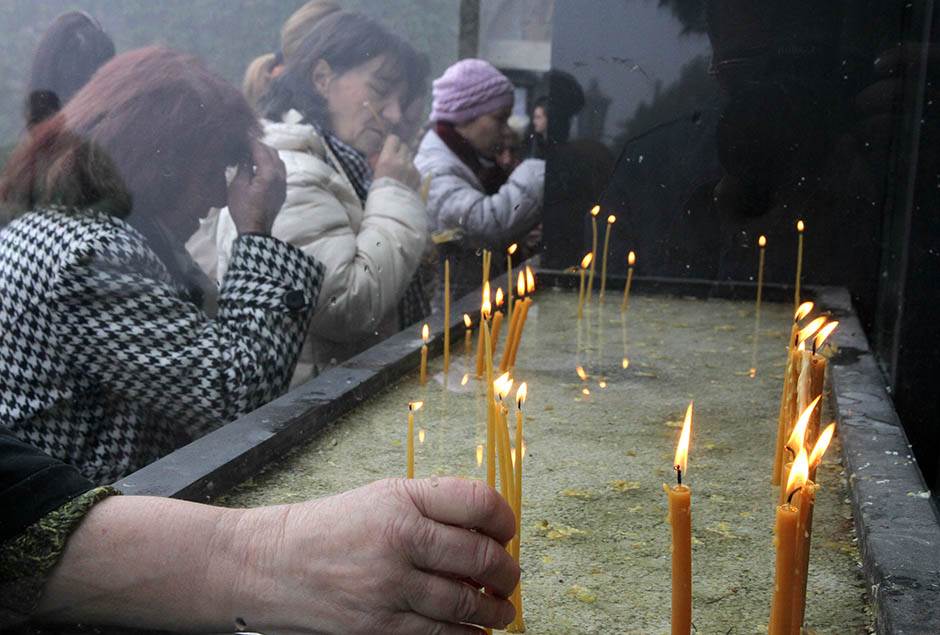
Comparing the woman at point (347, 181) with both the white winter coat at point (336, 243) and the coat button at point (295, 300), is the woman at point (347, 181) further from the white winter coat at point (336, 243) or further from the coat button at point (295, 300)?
the coat button at point (295, 300)

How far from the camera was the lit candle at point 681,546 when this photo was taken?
83 centimetres

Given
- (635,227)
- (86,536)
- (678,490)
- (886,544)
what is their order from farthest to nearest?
(635,227) < (886,544) < (86,536) < (678,490)

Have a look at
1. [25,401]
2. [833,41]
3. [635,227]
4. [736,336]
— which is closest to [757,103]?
[833,41]

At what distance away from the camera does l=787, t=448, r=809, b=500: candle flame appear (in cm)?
86

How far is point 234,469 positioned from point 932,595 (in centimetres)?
88

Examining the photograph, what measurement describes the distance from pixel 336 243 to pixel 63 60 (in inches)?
29.4

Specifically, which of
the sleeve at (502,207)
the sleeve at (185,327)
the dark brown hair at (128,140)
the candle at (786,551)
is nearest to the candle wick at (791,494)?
the candle at (786,551)

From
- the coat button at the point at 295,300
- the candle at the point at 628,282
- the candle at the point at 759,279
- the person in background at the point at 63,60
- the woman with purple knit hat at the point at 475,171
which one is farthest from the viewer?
the woman with purple knit hat at the point at 475,171

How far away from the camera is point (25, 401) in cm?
180

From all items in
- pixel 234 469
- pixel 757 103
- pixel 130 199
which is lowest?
pixel 234 469

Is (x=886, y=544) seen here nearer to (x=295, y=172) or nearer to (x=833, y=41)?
(x=295, y=172)

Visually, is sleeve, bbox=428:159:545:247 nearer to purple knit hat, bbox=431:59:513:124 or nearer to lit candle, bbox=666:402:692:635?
purple knit hat, bbox=431:59:513:124

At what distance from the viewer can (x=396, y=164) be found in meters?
3.27

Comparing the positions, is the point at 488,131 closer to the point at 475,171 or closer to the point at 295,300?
the point at 475,171
